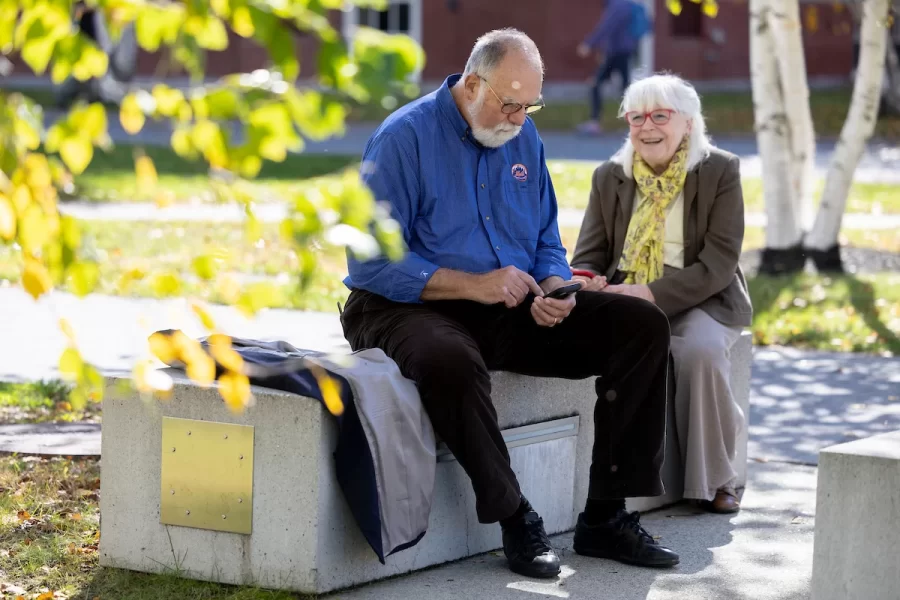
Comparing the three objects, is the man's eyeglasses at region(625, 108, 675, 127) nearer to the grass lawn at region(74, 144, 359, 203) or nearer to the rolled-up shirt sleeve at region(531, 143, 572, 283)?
the rolled-up shirt sleeve at region(531, 143, 572, 283)

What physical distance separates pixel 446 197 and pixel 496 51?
52cm

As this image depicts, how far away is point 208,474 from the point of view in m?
4.22

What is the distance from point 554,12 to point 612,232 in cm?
2127

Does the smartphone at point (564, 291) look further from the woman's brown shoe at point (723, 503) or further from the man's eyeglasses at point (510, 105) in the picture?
the woman's brown shoe at point (723, 503)

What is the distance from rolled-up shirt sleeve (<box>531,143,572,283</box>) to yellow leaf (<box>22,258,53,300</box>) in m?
2.95

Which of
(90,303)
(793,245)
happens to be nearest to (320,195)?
(90,303)

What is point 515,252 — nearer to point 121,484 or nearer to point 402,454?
point 402,454

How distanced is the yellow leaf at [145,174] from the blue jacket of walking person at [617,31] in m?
20.0

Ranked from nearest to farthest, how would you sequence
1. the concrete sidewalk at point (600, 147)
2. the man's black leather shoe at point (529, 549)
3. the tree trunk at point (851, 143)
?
the man's black leather shoe at point (529, 549), the tree trunk at point (851, 143), the concrete sidewalk at point (600, 147)

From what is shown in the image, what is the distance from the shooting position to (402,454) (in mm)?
4137

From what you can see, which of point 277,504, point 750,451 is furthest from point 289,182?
point 277,504

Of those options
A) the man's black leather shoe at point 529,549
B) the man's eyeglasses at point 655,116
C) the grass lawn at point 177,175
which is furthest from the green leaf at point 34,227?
the grass lawn at point 177,175

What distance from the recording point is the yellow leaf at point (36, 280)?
2305mm

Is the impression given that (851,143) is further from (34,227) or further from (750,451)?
(34,227)
